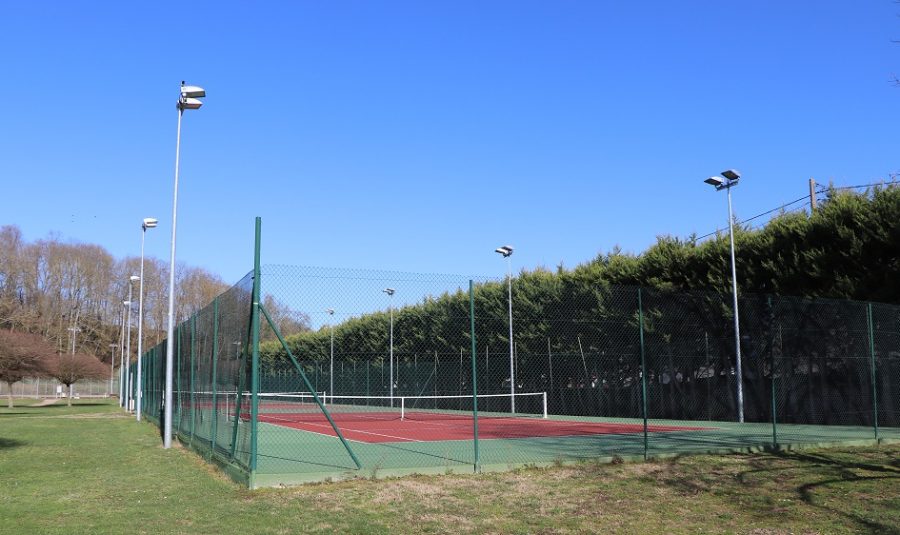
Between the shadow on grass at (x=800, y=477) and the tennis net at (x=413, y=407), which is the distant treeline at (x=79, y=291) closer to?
the tennis net at (x=413, y=407)

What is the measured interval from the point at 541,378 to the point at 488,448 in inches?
373

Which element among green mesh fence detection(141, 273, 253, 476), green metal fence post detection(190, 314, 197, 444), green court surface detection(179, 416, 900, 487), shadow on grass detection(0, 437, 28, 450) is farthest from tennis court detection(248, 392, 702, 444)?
shadow on grass detection(0, 437, 28, 450)

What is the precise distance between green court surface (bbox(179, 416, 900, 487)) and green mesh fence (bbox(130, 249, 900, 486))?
0.05 metres

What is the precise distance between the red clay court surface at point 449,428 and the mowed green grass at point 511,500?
501cm

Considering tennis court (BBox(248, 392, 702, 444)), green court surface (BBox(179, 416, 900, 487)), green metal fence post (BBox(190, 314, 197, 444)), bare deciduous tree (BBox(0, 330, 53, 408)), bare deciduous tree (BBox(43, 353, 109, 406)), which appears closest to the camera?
green court surface (BBox(179, 416, 900, 487))

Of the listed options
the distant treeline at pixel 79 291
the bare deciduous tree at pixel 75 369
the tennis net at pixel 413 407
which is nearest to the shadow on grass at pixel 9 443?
the tennis net at pixel 413 407

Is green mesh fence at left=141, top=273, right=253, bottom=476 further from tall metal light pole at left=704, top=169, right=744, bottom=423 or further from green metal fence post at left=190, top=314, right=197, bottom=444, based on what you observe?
tall metal light pole at left=704, top=169, right=744, bottom=423

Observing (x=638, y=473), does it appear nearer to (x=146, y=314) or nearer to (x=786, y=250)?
(x=786, y=250)

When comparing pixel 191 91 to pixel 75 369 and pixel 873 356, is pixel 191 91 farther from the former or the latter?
pixel 75 369

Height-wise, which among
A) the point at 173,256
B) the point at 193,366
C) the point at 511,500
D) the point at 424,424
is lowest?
the point at 424,424

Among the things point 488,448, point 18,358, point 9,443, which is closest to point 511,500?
point 488,448

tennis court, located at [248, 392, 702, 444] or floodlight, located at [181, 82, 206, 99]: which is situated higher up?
floodlight, located at [181, 82, 206, 99]

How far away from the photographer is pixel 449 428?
63.3 ft

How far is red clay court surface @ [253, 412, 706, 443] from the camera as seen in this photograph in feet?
52.1
